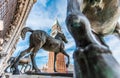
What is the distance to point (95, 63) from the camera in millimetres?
1375

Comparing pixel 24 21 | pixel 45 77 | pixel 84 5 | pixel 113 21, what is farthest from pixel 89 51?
pixel 24 21

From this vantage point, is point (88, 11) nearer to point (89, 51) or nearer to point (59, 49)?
point (89, 51)

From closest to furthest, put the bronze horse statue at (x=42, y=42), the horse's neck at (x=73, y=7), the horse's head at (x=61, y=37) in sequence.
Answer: the horse's neck at (x=73, y=7)
the horse's head at (x=61, y=37)
the bronze horse statue at (x=42, y=42)

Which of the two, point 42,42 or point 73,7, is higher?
point 42,42

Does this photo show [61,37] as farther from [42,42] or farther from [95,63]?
[95,63]

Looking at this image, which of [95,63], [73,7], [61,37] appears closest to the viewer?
[95,63]

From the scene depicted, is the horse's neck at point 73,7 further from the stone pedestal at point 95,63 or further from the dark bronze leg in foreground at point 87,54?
the stone pedestal at point 95,63

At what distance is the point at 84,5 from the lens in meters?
1.92

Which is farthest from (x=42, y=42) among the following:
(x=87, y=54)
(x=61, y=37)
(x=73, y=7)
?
(x=87, y=54)

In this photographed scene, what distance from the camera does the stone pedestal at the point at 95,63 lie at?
135 centimetres

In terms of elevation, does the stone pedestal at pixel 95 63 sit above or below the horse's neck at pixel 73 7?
below

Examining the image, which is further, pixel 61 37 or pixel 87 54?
pixel 61 37

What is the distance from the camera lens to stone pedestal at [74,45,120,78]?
1348 mm

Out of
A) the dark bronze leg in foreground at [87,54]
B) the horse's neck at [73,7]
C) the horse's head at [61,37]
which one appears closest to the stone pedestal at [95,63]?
the dark bronze leg in foreground at [87,54]
